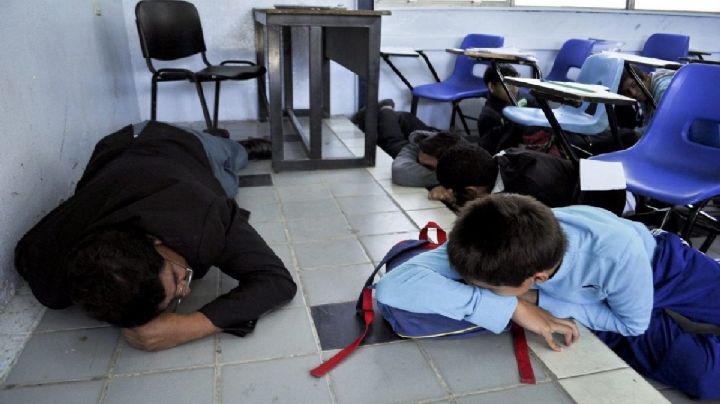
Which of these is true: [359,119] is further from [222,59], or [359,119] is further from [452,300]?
[452,300]

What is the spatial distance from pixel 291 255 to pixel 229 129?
2.22 metres

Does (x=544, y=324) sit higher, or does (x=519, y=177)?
(x=519, y=177)

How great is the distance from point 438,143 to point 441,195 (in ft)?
1.33

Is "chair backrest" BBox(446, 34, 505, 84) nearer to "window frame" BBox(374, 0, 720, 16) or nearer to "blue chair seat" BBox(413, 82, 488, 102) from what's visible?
"blue chair seat" BBox(413, 82, 488, 102)

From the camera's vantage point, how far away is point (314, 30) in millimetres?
2494

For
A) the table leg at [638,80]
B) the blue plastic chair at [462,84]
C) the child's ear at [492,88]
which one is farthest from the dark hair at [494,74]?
the table leg at [638,80]

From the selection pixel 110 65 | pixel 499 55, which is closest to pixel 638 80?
pixel 499 55

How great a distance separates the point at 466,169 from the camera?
206 centimetres

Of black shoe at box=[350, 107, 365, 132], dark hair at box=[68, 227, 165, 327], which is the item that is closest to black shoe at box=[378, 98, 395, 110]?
black shoe at box=[350, 107, 365, 132]

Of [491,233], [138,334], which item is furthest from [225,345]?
[491,233]

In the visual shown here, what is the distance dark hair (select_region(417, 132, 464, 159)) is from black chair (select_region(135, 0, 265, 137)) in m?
1.25

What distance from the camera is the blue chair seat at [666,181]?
165 centimetres

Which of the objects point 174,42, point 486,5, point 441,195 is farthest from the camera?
point 486,5

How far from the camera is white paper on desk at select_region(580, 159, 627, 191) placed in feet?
5.69
